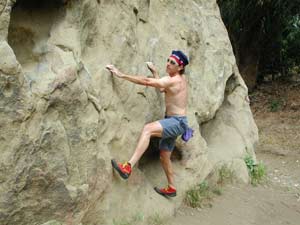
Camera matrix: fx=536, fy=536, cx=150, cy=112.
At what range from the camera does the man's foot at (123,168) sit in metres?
5.09

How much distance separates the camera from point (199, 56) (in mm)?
7086

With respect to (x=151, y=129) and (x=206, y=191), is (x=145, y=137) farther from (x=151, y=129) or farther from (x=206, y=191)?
(x=206, y=191)

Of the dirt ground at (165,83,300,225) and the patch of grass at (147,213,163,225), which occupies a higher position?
the patch of grass at (147,213,163,225)

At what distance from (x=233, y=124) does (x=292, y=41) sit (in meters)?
7.85

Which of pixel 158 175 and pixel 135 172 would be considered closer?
pixel 135 172

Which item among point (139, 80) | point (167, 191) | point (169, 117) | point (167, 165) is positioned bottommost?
point (167, 191)

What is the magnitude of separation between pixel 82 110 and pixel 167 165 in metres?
1.51

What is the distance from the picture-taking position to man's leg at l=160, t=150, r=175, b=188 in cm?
582

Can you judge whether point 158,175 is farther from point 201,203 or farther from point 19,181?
point 19,181

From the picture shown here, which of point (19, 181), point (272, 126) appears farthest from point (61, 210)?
point (272, 126)

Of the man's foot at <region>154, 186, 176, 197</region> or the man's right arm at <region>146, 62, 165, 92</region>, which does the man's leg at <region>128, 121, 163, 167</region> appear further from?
the man's foot at <region>154, 186, 176, 197</region>

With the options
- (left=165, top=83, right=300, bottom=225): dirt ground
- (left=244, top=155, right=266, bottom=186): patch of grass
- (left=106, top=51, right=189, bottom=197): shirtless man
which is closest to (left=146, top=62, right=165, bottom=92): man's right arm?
(left=106, top=51, right=189, bottom=197): shirtless man

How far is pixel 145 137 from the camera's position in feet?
17.7

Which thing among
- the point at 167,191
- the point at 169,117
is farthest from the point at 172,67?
the point at 167,191
